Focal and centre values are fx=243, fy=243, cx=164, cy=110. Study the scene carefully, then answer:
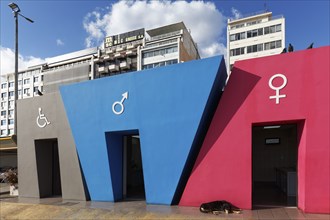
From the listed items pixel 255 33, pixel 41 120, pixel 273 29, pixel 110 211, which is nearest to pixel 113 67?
pixel 255 33

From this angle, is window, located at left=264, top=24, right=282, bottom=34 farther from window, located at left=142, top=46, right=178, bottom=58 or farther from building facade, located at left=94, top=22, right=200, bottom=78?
window, located at left=142, top=46, right=178, bottom=58

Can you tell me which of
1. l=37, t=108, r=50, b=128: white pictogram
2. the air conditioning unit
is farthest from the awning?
the air conditioning unit

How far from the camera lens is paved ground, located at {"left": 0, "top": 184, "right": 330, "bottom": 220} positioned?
8.02 meters

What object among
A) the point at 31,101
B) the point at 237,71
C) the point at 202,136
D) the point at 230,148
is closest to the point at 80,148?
the point at 31,101

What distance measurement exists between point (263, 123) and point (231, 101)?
1.38 metres

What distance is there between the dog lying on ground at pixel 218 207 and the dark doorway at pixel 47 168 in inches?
353

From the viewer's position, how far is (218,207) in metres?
8.52

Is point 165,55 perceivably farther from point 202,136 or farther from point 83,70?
point 202,136

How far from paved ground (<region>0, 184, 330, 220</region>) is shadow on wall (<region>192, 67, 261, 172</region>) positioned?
1893 millimetres

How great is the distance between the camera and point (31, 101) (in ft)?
44.1

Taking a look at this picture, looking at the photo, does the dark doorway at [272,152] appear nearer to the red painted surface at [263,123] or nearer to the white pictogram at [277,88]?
the red painted surface at [263,123]

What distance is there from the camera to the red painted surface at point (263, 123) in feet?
26.0

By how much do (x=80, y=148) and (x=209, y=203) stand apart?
6502 millimetres

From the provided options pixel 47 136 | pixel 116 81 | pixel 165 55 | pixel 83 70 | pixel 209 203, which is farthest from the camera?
pixel 83 70
